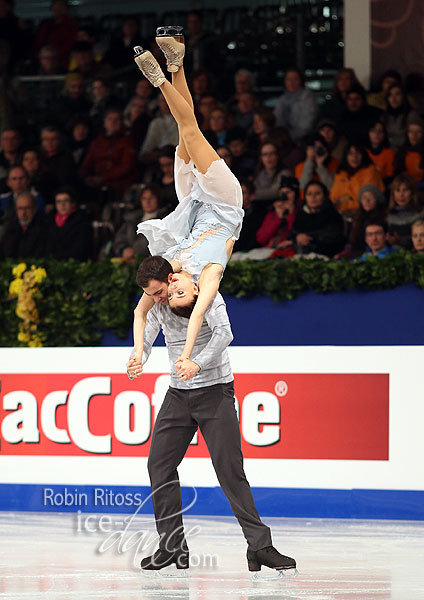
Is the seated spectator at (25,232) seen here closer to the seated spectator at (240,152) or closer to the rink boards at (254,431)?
the seated spectator at (240,152)

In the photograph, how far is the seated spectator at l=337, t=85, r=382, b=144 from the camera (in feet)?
32.3

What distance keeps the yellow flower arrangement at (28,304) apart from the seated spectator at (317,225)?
2153mm

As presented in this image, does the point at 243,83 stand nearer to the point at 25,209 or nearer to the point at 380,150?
the point at 380,150

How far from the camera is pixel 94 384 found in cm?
740

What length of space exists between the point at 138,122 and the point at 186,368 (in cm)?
675

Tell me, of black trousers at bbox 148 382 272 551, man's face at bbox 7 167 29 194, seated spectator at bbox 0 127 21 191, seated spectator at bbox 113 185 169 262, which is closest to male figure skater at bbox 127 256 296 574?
black trousers at bbox 148 382 272 551

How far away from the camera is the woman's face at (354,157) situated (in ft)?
31.0

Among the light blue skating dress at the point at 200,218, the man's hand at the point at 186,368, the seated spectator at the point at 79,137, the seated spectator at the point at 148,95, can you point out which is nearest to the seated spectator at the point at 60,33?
the seated spectator at the point at 79,137

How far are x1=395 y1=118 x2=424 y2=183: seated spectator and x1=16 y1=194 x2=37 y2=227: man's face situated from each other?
344 centimetres

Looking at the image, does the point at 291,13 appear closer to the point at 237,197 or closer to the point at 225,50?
the point at 225,50

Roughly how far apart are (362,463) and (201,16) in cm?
729

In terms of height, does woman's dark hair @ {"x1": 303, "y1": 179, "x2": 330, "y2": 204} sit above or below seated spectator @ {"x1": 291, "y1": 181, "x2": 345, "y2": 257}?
above

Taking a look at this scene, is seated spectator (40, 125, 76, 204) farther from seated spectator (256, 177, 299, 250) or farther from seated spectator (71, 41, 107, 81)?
seated spectator (256, 177, 299, 250)

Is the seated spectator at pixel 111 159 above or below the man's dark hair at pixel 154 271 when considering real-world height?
above
